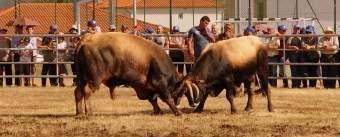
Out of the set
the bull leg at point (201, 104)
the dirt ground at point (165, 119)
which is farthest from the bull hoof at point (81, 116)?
the bull leg at point (201, 104)

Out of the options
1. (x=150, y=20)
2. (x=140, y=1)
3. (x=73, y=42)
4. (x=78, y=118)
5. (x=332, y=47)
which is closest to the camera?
(x=78, y=118)

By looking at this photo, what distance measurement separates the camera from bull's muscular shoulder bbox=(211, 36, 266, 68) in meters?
13.5

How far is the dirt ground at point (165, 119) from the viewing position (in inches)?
435

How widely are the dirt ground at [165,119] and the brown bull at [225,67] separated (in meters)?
0.41

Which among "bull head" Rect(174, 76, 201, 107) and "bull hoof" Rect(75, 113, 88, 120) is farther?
"bull head" Rect(174, 76, 201, 107)

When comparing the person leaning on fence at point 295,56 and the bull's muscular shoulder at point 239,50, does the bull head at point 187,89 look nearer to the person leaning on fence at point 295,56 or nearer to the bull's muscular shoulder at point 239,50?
the bull's muscular shoulder at point 239,50

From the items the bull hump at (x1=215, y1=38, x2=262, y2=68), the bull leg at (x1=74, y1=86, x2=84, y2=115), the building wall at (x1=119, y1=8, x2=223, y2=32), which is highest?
the building wall at (x1=119, y1=8, x2=223, y2=32)

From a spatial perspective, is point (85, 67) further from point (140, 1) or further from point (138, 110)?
point (140, 1)

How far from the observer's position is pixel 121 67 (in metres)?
12.9

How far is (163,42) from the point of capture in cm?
2102

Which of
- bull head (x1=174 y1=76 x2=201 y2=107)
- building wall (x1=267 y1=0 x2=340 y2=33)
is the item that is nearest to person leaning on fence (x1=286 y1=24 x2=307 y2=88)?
bull head (x1=174 y1=76 x2=201 y2=107)

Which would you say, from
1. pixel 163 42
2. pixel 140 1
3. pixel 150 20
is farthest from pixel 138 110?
pixel 140 1

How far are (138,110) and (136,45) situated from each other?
1.71m

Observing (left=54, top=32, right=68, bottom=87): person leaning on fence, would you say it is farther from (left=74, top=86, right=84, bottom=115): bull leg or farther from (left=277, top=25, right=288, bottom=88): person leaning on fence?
(left=74, top=86, right=84, bottom=115): bull leg
